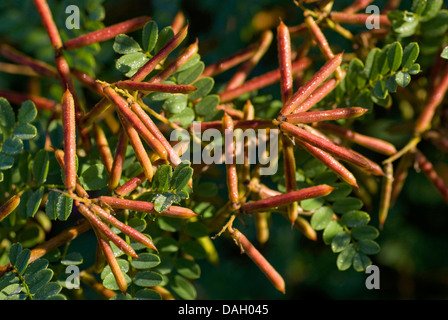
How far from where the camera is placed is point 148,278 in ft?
3.54

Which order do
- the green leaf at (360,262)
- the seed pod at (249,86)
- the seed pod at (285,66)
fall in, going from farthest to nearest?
the seed pod at (249,86), the green leaf at (360,262), the seed pod at (285,66)

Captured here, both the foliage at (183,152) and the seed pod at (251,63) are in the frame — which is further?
the seed pod at (251,63)

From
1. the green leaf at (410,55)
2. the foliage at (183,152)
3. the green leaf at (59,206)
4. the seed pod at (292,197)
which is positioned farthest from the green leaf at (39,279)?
the green leaf at (410,55)

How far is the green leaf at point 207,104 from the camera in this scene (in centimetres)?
116

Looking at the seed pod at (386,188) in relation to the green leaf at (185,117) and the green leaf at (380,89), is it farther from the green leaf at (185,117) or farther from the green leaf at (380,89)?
the green leaf at (185,117)

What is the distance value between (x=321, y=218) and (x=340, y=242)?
7 cm

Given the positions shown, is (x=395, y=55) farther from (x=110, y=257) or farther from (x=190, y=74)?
(x=110, y=257)

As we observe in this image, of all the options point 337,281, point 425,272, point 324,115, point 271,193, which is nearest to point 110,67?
point 271,193

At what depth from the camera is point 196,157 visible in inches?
44.4

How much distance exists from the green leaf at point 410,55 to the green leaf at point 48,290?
904 mm

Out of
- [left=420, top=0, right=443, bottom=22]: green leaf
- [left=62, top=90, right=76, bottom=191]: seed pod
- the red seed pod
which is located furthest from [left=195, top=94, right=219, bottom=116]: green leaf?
[left=420, top=0, right=443, bottom=22]: green leaf

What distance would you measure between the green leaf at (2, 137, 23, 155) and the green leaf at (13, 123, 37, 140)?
1cm

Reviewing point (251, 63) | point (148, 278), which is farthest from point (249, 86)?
point (148, 278)

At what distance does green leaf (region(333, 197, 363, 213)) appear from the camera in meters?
1.15
